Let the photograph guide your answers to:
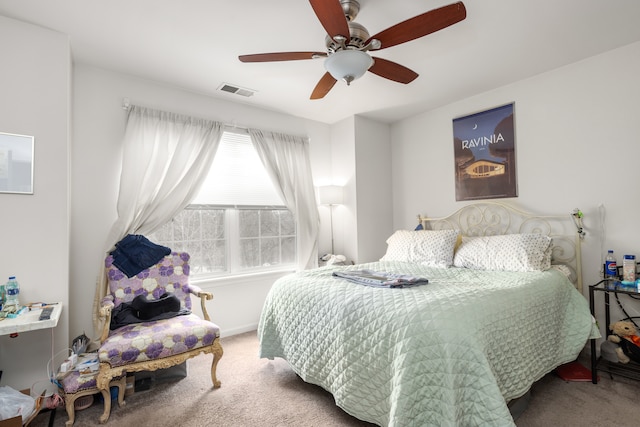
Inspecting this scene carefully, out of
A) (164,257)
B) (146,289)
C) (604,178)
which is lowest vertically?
(146,289)

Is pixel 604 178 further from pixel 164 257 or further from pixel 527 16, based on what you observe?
pixel 164 257

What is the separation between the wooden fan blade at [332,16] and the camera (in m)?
1.57

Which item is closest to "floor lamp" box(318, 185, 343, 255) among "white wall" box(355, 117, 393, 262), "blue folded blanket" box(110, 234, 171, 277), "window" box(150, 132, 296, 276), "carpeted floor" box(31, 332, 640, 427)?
Answer: "white wall" box(355, 117, 393, 262)

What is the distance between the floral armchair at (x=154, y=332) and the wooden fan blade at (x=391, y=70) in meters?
2.19

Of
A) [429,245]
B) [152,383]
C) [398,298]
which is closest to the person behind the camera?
[398,298]

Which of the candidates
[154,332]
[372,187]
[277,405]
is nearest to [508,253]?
[372,187]

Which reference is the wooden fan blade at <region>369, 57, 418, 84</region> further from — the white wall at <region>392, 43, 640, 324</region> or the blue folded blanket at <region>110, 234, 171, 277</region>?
the blue folded blanket at <region>110, 234, 171, 277</region>

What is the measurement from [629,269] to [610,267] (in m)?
0.11

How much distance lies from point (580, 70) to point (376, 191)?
236 centimetres

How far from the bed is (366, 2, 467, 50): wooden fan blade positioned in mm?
1490

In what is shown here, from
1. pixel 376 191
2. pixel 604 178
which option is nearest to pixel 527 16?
pixel 604 178

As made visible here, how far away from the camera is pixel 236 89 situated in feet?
10.8

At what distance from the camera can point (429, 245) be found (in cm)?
325

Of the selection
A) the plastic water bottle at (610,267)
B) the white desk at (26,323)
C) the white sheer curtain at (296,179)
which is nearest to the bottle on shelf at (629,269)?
the plastic water bottle at (610,267)
